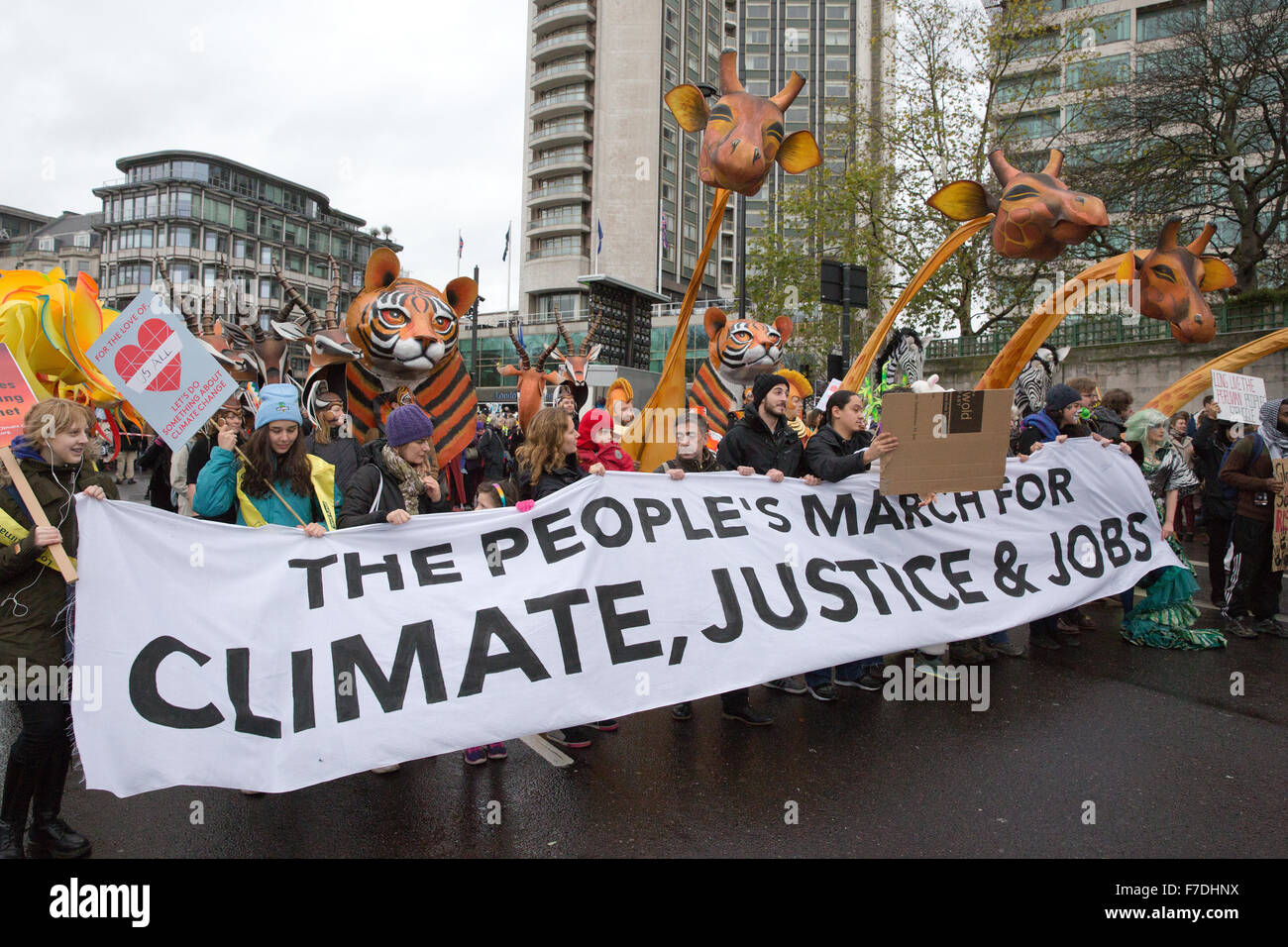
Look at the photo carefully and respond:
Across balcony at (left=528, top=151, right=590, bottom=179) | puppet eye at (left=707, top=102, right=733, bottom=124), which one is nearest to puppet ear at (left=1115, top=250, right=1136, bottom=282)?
puppet eye at (left=707, top=102, right=733, bottom=124)

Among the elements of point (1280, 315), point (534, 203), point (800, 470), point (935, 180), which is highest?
point (534, 203)

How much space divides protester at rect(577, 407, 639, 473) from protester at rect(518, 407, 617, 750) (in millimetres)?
261

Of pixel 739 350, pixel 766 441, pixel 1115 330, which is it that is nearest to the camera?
pixel 766 441

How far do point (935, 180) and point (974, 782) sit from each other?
18.9 meters

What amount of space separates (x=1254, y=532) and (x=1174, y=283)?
2234mm

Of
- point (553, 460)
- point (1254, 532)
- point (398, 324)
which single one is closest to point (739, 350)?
point (398, 324)

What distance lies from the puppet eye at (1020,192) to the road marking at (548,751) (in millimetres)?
5858

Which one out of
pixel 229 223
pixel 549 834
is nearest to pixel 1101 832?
pixel 549 834

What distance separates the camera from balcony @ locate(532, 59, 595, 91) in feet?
213

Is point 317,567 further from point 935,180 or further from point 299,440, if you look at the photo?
point 935,180

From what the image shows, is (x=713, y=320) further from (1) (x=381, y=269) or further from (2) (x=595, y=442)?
(2) (x=595, y=442)

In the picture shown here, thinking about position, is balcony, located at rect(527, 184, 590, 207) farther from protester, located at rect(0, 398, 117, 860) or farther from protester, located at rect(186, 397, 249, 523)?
protester, located at rect(0, 398, 117, 860)

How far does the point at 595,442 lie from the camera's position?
493 centimetres

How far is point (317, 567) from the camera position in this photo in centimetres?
364
